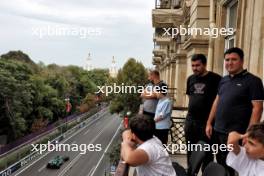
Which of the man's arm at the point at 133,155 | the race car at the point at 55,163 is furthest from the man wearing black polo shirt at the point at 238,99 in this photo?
the race car at the point at 55,163

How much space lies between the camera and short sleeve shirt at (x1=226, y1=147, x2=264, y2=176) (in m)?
2.82

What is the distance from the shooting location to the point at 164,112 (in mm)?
5816

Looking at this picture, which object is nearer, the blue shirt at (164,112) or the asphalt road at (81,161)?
the blue shirt at (164,112)

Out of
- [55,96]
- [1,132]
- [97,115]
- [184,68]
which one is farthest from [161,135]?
[97,115]

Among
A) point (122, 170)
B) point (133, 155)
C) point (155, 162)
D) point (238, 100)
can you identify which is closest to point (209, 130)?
point (238, 100)

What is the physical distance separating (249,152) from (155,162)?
1.01 meters

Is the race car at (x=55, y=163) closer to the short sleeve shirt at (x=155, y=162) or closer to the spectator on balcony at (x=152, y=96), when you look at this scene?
the spectator on balcony at (x=152, y=96)

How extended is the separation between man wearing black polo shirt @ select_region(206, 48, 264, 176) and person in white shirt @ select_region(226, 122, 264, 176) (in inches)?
33.0

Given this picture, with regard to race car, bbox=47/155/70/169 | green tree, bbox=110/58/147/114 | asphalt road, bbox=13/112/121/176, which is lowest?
asphalt road, bbox=13/112/121/176

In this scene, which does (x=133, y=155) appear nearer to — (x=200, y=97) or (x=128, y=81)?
(x=200, y=97)

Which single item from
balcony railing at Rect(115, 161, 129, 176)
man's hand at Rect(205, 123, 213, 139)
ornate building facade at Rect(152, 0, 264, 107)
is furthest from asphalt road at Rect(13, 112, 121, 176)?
balcony railing at Rect(115, 161, 129, 176)

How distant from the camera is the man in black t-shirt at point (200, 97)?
4.76m

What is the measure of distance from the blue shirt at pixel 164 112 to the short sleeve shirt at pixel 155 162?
93.6 inches

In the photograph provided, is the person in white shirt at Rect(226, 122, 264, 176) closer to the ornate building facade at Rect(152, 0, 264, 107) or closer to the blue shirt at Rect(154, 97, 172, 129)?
the ornate building facade at Rect(152, 0, 264, 107)
